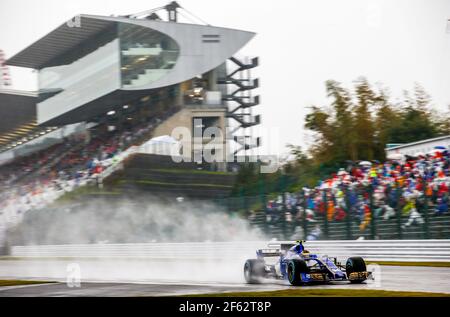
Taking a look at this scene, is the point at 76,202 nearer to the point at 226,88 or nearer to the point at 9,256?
the point at 9,256

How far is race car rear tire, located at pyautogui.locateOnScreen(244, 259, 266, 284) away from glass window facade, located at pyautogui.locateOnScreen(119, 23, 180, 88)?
74.8 feet

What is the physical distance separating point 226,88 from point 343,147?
29.6 ft

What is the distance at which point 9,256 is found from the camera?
2909cm

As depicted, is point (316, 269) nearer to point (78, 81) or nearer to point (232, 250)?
point (232, 250)

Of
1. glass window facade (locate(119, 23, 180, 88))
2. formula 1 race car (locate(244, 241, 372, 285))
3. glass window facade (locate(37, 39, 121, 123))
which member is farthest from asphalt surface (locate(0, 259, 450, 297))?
glass window facade (locate(37, 39, 121, 123))

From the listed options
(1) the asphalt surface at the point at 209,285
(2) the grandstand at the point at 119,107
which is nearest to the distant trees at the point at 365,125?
(2) the grandstand at the point at 119,107

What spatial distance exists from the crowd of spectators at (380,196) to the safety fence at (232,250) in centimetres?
57

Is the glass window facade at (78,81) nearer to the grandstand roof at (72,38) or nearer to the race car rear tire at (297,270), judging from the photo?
the grandstand roof at (72,38)

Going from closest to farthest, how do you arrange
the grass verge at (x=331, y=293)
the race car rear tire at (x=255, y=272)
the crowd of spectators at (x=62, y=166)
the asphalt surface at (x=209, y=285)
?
the grass verge at (x=331, y=293)
the asphalt surface at (x=209, y=285)
the race car rear tire at (x=255, y=272)
the crowd of spectators at (x=62, y=166)

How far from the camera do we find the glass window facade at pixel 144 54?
33.8 m

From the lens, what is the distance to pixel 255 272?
484 inches

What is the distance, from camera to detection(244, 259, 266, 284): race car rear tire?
1226 cm

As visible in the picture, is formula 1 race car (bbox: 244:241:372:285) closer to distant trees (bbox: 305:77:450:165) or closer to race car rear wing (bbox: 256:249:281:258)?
race car rear wing (bbox: 256:249:281:258)
